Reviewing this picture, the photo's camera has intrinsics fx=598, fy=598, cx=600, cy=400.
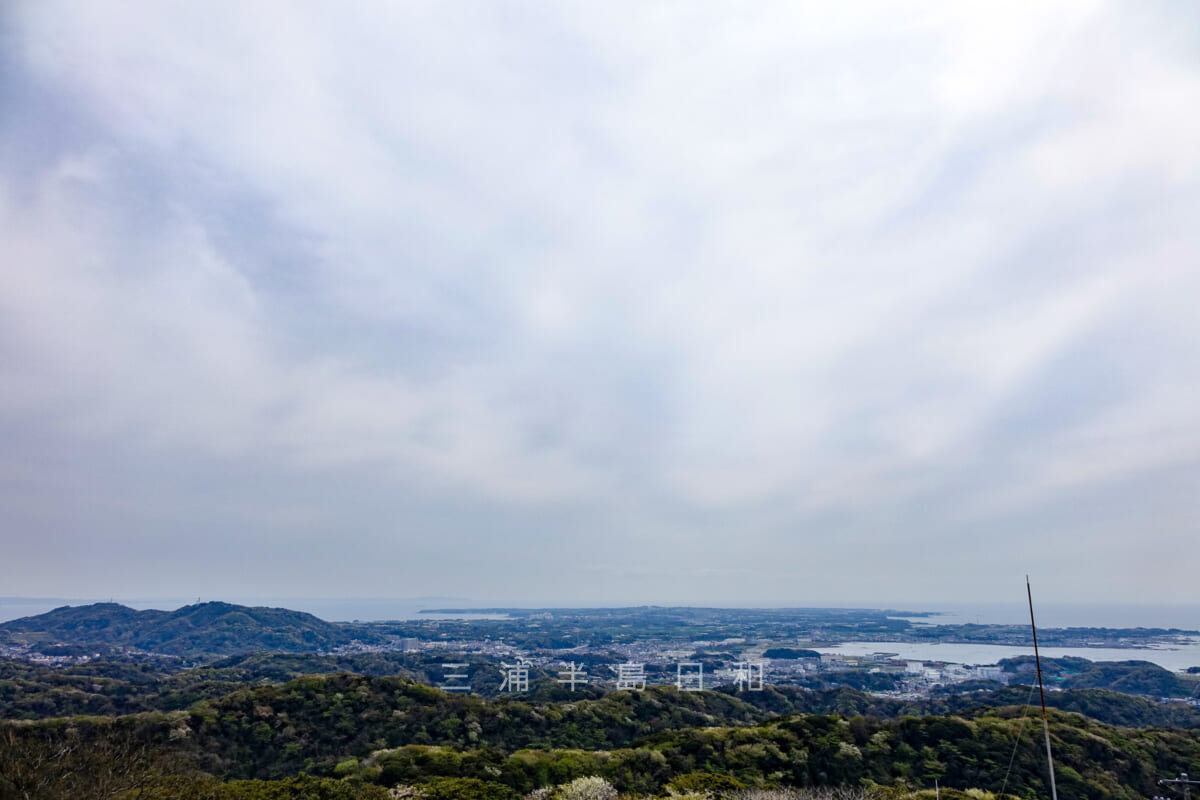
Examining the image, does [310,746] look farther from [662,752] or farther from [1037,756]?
[1037,756]

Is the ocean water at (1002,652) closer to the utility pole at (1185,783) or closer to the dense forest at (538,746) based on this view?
the utility pole at (1185,783)

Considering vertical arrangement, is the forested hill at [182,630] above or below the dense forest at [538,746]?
below

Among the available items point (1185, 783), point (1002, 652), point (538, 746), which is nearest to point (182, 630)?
point (538, 746)

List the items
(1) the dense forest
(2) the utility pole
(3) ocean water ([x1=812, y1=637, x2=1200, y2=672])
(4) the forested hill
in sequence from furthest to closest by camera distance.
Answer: (4) the forested hill < (3) ocean water ([x1=812, y1=637, x2=1200, y2=672]) < (1) the dense forest < (2) the utility pole

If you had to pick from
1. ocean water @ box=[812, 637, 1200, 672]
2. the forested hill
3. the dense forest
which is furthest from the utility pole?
the forested hill

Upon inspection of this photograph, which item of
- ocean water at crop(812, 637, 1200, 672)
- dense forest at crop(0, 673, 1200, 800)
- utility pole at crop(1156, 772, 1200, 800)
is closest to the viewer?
utility pole at crop(1156, 772, 1200, 800)

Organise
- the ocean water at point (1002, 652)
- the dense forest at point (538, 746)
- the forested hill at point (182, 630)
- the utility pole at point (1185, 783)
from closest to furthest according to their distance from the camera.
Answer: the utility pole at point (1185, 783) → the dense forest at point (538, 746) → the ocean water at point (1002, 652) → the forested hill at point (182, 630)

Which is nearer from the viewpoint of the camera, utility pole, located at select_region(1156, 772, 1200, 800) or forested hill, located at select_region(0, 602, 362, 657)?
utility pole, located at select_region(1156, 772, 1200, 800)

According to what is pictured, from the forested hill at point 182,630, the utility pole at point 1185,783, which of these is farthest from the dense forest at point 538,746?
the forested hill at point 182,630

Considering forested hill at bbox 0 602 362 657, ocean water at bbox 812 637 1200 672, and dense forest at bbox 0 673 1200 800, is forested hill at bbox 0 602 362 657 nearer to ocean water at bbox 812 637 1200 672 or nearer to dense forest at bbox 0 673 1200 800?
dense forest at bbox 0 673 1200 800
